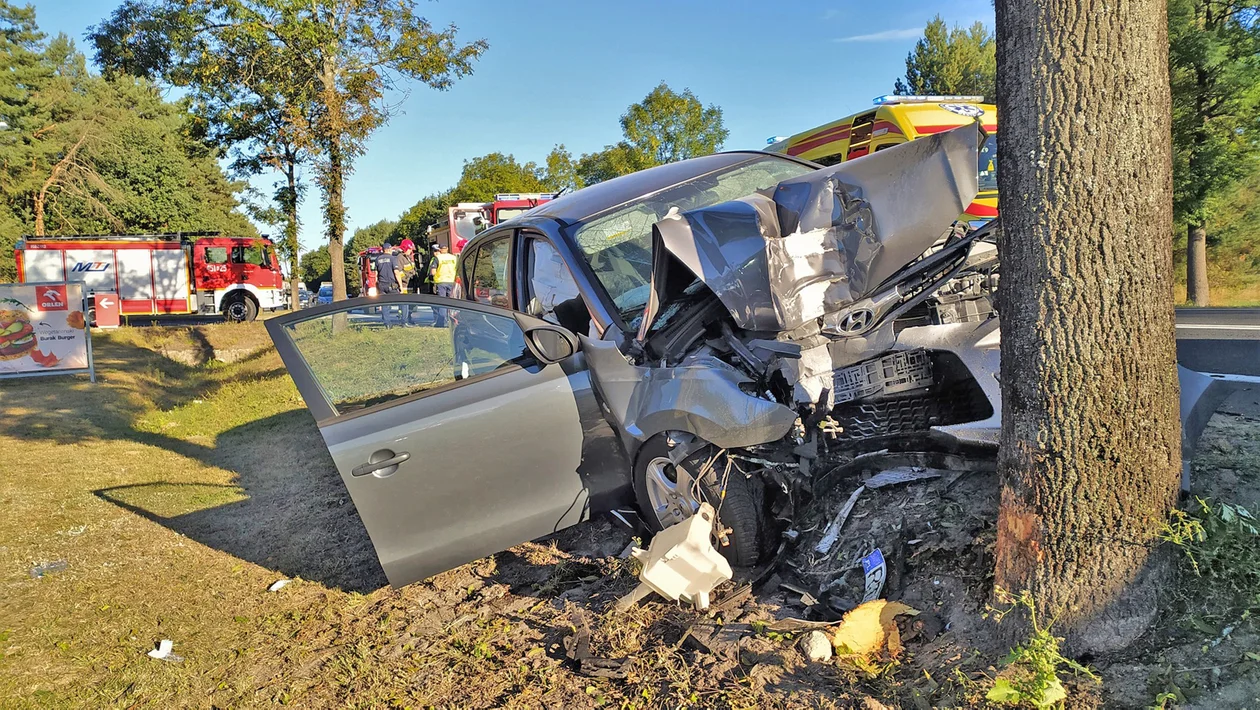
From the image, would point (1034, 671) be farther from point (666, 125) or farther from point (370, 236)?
point (370, 236)

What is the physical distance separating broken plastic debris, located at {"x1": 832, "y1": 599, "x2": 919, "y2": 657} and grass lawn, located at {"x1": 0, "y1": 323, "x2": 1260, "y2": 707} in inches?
2.7

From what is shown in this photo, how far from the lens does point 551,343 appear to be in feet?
12.4

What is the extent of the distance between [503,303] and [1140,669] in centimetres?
390

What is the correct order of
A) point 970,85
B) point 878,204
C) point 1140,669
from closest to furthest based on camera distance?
point 1140,669
point 878,204
point 970,85

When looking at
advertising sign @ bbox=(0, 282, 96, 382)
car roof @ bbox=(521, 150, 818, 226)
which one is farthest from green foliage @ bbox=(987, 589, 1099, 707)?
advertising sign @ bbox=(0, 282, 96, 382)

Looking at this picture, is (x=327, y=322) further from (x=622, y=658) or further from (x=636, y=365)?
(x=622, y=658)

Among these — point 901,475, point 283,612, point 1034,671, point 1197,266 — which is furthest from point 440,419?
point 1197,266

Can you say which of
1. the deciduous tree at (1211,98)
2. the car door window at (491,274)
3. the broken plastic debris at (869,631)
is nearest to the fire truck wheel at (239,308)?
the car door window at (491,274)

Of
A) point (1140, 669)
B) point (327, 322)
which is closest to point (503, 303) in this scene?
point (327, 322)

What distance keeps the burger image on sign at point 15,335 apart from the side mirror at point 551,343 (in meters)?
11.6

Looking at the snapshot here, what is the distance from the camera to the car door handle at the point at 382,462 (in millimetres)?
Answer: 3492

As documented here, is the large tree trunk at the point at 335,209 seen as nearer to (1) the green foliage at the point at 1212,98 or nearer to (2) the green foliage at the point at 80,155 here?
(1) the green foliage at the point at 1212,98

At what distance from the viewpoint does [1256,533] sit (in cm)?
232

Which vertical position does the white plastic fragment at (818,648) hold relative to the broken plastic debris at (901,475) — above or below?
below
